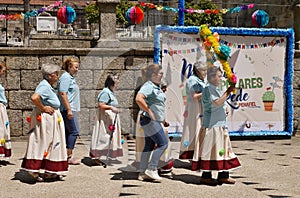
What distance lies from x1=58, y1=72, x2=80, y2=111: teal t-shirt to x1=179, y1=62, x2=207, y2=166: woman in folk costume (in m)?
1.58

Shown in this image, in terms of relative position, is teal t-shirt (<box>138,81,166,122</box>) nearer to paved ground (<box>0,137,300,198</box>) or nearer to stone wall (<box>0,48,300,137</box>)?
paved ground (<box>0,137,300,198</box>)

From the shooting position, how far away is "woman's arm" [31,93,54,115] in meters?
6.00

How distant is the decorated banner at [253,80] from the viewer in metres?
9.47

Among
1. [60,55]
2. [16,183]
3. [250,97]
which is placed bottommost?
[16,183]

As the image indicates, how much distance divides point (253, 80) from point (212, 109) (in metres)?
4.07

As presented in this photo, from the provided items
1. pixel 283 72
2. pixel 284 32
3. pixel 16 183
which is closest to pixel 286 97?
pixel 283 72

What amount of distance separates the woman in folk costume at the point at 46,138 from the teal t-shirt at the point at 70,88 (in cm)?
69

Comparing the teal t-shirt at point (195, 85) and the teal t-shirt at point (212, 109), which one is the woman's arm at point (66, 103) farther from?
the teal t-shirt at point (212, 109)

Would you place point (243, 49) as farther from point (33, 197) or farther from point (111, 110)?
point (33, 197)

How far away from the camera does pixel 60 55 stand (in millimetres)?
9438

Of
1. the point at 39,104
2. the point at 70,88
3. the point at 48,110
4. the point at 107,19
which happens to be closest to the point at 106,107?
the point at 70,88

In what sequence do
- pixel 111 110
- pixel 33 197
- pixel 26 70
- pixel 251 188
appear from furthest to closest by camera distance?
pixel 26 70, pixel 111 110, pixel 251 188, pixel 33 197

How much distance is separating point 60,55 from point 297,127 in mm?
4913

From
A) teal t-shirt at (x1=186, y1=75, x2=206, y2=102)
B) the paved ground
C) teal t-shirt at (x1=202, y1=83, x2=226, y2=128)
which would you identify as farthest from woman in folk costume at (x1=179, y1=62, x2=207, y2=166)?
teal t-shirt at (x1=202, y1=83, x2=226, y2=128)
